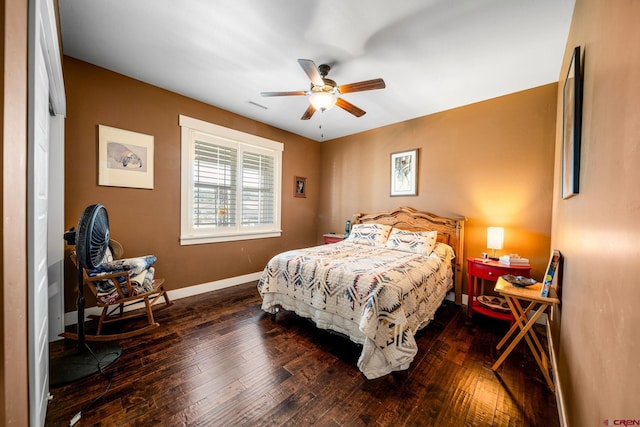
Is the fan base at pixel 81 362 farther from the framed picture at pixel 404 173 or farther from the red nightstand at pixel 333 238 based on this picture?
the framed picture at pixel 404 173

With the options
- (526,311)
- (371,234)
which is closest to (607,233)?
(526,311)

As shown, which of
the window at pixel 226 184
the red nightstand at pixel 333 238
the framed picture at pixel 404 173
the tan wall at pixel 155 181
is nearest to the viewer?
the tan wall at pixel 155 181

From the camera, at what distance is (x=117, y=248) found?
8.42ft

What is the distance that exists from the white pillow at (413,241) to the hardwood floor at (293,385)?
3.15ft

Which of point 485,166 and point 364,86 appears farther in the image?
point 485,166

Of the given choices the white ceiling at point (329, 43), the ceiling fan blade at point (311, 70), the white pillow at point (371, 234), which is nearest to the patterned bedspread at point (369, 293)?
the white pillow at point (371, 234)

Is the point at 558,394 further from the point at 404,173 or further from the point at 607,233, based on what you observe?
the point at 404,173

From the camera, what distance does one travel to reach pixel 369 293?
1903 mm

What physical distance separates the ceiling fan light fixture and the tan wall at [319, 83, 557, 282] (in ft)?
6.34

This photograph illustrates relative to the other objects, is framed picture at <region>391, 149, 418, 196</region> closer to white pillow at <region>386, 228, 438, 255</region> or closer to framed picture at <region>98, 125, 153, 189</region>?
white pillow at <region>386, 228, 438, 255</region>

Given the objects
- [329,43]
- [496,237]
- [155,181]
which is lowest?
[496,237]

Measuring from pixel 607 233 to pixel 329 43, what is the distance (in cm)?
220

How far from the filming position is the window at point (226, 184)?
3.24 m

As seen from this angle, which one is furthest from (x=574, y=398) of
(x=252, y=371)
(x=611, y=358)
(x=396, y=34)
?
(x=396, y=34)
